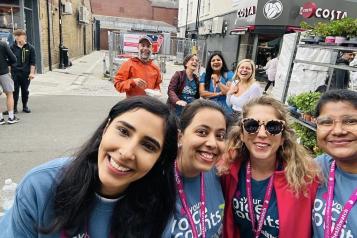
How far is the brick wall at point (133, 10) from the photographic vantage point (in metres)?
49.4

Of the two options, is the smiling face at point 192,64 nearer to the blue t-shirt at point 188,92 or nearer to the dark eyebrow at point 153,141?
the blue t-shirt at point 188,92

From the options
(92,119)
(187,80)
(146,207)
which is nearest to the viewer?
(146,207)

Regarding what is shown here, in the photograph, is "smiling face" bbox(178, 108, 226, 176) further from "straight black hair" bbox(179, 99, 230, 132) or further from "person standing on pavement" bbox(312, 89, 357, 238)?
"person standing on pavement" bbox(312, 89, 357, 238)

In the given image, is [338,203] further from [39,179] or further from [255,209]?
[39,179]

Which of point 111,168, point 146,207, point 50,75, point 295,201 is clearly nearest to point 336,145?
point 295,201

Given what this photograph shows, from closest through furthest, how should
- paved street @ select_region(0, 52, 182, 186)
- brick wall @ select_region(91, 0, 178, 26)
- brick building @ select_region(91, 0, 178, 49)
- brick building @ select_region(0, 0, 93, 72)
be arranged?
paved street @ select_region(0, 52, 182, 186) < brick building @ select_region(0, 0, 93, 72) < brick building @ select_region(91, 0, 178, 49) < brick wall @ select_region(91, 0, 178, 26)

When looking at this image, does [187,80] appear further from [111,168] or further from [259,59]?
[259,59]

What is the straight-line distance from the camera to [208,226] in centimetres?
194

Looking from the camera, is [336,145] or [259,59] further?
[259,59]

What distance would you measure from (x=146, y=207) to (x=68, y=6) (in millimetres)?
19443

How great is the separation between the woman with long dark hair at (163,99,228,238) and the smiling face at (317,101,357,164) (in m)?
0.64

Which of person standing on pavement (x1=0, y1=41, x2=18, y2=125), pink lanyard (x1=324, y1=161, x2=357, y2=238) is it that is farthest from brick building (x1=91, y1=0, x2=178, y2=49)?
pink lanyard (x1=324, y1=161, x2=357, y2=238)

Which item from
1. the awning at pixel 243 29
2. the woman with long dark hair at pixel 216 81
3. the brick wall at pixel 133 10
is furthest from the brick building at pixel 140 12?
the woman with long dark hair at pixel 216 81

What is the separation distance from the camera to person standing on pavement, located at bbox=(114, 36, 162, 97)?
188 inches
